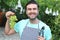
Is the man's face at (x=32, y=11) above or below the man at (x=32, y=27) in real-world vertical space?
above

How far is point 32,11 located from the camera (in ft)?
10.7

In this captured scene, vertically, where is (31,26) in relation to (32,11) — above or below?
below

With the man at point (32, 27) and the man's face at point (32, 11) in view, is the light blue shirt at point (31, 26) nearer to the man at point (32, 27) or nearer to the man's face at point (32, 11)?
the man at point (32, 27)

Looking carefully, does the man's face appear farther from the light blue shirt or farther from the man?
the light blue shirt

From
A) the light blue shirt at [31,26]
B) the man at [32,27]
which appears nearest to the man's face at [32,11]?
the man at [32,27]

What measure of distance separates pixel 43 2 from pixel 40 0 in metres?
0.09

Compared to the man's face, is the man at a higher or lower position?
lower

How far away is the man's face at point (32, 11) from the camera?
3263 millimetres

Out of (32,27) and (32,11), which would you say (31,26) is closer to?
(32,27)

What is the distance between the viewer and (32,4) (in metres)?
3.38

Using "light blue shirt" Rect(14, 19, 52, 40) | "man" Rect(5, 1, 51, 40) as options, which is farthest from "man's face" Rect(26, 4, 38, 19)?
"light blue shirt" Rect(14, 19, 52, 40)

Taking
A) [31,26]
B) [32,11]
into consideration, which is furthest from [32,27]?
[32,11]

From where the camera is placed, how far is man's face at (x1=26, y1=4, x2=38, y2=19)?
3263 millimetres

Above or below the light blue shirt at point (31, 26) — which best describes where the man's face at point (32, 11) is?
above
